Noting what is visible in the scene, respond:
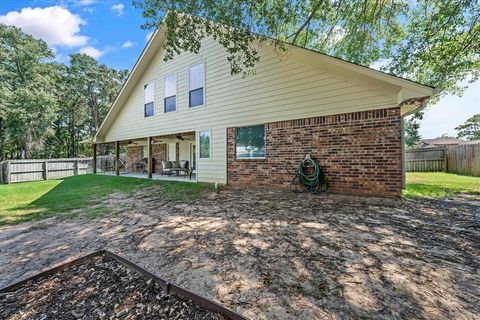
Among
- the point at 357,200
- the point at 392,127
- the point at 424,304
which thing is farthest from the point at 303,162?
the point at 424,304

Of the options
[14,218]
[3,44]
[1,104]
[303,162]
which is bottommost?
[14,218]

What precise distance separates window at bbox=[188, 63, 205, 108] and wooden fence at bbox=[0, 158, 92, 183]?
1165 centimetres

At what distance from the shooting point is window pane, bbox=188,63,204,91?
9.65 m

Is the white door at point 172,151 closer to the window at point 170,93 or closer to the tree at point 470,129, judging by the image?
the window at point 170,93

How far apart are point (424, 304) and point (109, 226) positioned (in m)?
4.55

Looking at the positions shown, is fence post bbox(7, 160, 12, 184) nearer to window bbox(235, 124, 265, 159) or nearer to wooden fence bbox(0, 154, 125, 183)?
wooden fence bbox(0, 154, 125, 183)

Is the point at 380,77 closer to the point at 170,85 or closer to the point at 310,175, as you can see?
the point at 310,175

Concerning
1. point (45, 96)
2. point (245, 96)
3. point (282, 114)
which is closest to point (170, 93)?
point (245, 96)

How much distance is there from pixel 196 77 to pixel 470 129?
49.6 meters

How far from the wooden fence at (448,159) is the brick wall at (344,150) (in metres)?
8.89

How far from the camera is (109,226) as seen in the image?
416 cm

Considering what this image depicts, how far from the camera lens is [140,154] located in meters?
16.4

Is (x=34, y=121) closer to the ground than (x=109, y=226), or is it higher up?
higher up

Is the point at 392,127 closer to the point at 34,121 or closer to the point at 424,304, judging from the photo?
the point at 424,304
